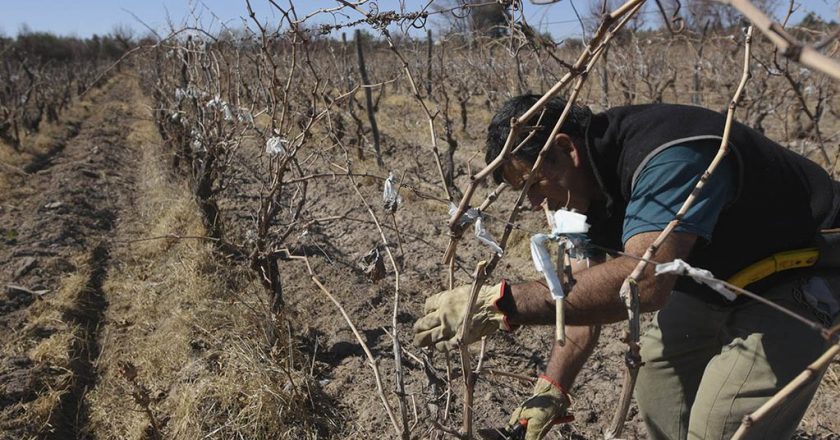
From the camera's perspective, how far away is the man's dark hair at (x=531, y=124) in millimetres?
1663

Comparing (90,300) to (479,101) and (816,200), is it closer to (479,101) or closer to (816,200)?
(816,200)

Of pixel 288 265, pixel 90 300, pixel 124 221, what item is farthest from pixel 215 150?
pixel 124 221

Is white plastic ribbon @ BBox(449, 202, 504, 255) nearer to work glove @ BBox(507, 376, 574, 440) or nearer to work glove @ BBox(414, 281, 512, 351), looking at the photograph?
work glove @ BBox(414, 281, 512, 351)

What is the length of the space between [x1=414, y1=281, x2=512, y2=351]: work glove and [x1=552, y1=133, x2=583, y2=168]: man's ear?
1.47 feet

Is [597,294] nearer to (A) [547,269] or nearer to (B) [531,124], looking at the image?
(A) [547,269]

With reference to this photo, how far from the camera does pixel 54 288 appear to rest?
172 inches

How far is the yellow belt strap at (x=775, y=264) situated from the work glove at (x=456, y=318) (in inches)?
27.5

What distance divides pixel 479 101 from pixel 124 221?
9364 mm

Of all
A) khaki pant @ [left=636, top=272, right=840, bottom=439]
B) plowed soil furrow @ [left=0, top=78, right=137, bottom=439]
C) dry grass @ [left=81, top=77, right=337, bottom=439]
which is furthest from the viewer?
plowed soil furrow @ [left=0, top=78, right=137, bottom=439]

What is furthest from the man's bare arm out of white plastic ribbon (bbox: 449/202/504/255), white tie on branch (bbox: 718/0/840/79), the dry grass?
the dry grass

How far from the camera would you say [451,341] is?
1469mm

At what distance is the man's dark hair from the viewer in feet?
5.46

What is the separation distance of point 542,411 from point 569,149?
2.47 ft

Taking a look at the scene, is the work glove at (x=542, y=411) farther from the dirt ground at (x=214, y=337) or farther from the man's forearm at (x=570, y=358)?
the dirt ground at (x=214, y=337)
